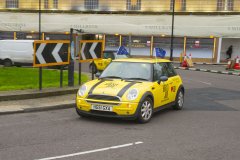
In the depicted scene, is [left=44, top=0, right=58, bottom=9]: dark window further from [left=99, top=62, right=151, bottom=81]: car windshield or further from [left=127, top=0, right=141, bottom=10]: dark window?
[left=99, top=62, right=151, bottom=81]: car windshield

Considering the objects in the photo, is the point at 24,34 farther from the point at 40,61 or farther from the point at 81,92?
the point at 81,92

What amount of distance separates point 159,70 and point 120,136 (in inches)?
113

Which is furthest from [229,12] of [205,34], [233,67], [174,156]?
[174,156]

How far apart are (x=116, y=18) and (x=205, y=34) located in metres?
10.3

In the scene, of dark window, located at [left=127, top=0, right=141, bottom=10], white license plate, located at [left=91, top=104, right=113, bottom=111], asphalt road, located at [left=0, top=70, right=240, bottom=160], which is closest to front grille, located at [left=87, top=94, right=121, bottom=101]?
white license plate, located at [left=91, top=104, right=113, bottom=111]

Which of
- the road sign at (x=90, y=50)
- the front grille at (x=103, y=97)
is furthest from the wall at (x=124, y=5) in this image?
the front grille at (x=103, y=97)

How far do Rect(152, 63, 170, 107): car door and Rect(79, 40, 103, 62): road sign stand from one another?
12.8 feet

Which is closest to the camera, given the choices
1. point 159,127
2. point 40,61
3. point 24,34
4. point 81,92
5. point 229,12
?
point 159,127

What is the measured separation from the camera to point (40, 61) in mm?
10344

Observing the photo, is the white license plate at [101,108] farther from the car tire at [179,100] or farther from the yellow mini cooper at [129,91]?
the car tire at [179,100]

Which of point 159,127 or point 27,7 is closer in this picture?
point 159,127

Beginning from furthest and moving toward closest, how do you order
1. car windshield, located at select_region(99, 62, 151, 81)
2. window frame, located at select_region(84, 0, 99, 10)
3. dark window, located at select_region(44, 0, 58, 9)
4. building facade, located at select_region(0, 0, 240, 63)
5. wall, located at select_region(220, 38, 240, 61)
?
dark window, located at select_region(44, 0, 58, 9)
window frame, located at select_region(84, 0, 99, 10)
wall, located at select_region(220, 38, 240, 61)
building facade, located at select_region(0, 0, 240, 63)
car windshield, located at select_region(99, 62, 151, 81)

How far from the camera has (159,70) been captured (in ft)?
28.2

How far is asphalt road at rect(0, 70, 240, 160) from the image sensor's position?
5.22m
